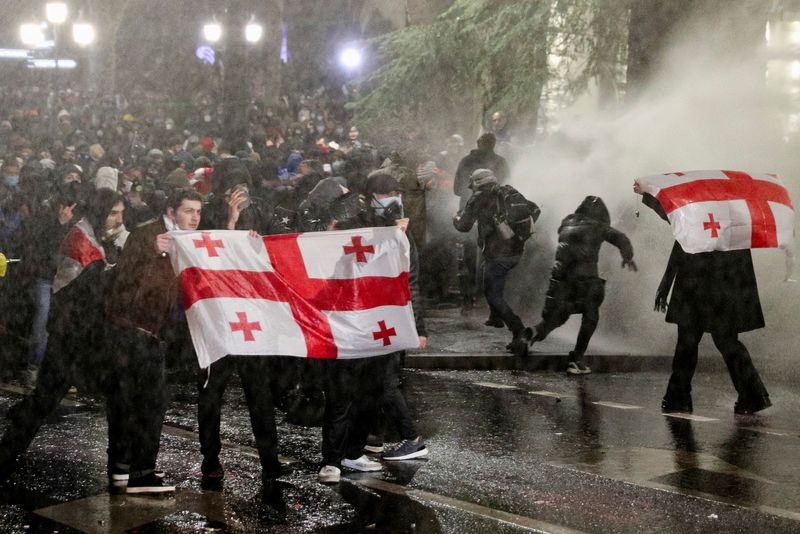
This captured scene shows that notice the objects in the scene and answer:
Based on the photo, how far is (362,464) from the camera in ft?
23.2

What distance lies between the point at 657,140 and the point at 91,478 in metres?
10.2

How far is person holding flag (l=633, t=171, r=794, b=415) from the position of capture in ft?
29.1

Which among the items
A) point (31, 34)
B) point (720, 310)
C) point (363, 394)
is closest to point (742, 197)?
point (720, 310)

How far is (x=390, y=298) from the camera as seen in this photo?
7.17 meters

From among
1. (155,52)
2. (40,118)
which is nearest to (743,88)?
(40,118)

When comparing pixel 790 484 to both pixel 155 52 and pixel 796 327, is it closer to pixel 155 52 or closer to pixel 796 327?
pixel 796 327

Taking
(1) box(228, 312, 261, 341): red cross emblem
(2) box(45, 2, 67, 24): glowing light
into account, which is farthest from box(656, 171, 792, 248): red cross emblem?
(2) box(45, 2, 67, 24): glowing light

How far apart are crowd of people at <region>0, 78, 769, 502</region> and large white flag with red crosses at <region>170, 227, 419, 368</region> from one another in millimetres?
146

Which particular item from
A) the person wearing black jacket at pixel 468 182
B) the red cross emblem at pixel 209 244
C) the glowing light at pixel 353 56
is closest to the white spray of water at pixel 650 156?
the person wearing black jacket at pixel 468 182

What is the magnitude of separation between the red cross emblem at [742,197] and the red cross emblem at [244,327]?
3938mm

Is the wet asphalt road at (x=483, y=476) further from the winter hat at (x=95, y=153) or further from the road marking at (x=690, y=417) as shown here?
the winter hat at (x=95, y=153)

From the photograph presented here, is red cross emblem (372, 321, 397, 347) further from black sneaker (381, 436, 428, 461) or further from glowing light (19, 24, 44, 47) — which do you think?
glowing light (19, 24, 44, 47)

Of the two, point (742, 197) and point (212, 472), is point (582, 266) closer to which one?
point (742, 197)

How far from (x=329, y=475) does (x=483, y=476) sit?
3.13 feet
